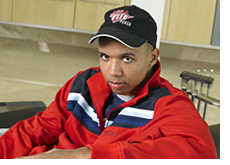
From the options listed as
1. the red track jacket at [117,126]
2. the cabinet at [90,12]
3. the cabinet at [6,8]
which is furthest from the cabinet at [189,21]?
the red track jacket at [117,126]

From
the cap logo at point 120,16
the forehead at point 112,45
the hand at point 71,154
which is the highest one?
the cap logo at point 120,16

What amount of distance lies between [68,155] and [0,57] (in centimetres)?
429

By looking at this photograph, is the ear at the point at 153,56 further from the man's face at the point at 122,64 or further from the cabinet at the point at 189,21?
the cabinet at the point at 189,21

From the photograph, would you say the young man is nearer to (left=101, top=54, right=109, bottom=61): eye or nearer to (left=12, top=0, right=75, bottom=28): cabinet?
(left=101, top=54, right=109, bottom=61): eye

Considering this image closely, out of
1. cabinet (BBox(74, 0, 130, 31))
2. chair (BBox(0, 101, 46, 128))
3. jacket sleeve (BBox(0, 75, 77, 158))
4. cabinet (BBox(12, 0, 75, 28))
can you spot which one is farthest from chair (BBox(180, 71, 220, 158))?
cabinet (BBox(12, 0, 75, 28))

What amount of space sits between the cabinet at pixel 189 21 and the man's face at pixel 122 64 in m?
4.28

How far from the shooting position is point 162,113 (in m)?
0.89

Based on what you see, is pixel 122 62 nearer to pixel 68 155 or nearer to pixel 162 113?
pixel 162 113

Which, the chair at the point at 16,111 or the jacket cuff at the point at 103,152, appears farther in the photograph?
the chair at the point at 16,111

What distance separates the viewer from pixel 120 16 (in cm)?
94

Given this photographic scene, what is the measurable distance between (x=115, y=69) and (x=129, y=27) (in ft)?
0.38

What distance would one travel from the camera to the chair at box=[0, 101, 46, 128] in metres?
1.42

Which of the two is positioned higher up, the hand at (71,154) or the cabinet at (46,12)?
the cabinet at (46,12)

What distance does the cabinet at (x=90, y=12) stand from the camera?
16.9 ft
